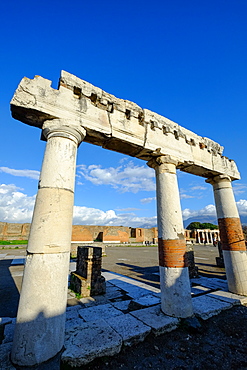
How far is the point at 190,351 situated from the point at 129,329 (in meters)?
1.00

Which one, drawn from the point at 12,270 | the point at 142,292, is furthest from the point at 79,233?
the point at 142,292

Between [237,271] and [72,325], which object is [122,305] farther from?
[237,271]

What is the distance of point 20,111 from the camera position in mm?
3031

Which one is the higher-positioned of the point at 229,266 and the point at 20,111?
the point at 20,111

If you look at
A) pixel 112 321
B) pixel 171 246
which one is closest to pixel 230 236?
pixel 171 246

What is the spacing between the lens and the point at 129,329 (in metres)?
3.04

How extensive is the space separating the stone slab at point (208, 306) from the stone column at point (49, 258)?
301 cm

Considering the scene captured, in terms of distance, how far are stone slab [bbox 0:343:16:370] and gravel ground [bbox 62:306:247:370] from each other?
2.12 feet

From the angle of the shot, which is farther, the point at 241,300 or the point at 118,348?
the point at 241,300

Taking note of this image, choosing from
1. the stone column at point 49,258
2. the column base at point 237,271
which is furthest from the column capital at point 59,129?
the column base at point 237,271

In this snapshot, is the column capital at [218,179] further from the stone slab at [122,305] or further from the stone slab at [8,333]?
the stone slab at [8,333]

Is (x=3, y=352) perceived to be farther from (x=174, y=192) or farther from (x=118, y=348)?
(x=174, y=192)

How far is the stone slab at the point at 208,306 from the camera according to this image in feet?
12.6

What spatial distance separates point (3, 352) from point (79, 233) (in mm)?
27005
